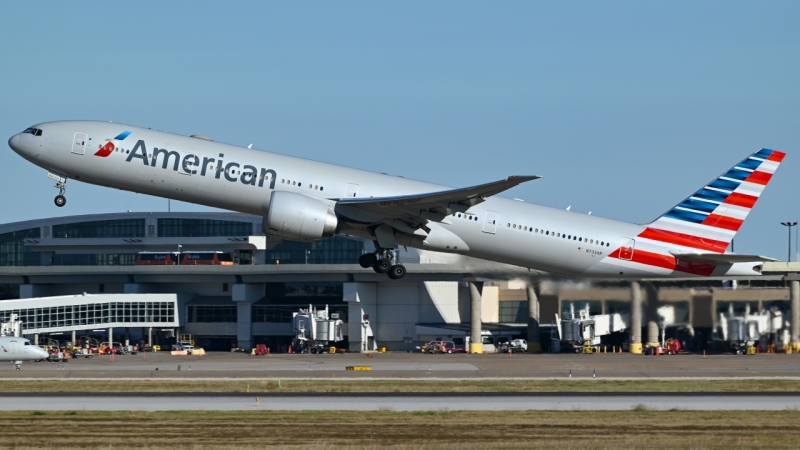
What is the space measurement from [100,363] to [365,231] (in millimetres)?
25776

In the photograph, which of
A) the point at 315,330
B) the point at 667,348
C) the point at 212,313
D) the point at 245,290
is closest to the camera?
the point at 667,348

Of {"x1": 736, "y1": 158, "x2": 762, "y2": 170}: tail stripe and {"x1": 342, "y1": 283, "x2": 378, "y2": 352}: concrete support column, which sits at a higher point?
{"x1": 736, "y1": 158, "x2": 762, "y2": 170}: tail stripe

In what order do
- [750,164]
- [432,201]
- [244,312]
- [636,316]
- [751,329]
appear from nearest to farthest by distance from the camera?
1. [432,201]
2. [750,164]
3. [636,316]
4. [751,329]
5. [244,312]

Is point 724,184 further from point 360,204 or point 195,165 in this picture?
point 195,165

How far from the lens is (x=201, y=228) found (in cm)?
11125

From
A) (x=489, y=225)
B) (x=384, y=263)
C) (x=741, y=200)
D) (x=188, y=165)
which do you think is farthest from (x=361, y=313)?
(x=188, y=165)

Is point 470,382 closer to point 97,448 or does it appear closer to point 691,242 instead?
point 691,242

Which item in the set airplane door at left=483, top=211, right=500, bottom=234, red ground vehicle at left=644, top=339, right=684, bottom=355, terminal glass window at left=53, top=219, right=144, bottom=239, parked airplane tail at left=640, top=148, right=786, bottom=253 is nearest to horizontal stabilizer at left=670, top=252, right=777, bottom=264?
parked airplane tail at left=640, top=148, right=786, bottom=253

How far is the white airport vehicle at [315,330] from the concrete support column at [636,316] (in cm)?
2939

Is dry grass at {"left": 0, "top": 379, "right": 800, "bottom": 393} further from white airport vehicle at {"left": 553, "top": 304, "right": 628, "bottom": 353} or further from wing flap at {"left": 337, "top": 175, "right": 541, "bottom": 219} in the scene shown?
white airport vehicle at {"left": 553, "top": 304, "right": 628, "bottom": 353}

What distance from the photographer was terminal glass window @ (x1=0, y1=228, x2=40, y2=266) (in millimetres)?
114938

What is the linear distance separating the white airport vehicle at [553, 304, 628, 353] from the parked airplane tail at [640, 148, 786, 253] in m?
9.11

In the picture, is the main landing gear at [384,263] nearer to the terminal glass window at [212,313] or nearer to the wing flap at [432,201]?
the wing flap at [432,201]

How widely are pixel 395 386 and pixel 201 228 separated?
69.8 m
